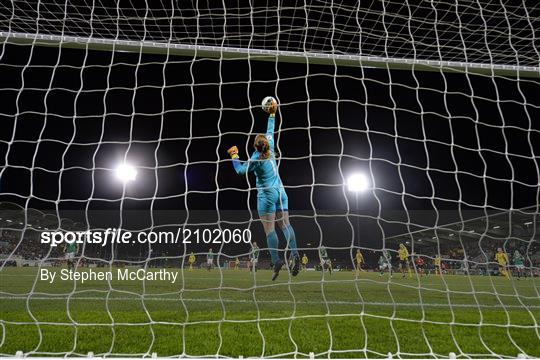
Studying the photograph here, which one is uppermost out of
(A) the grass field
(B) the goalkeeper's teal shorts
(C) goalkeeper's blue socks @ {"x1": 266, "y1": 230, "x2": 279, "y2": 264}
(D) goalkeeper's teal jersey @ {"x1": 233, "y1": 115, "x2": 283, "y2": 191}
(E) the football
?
(E) the football

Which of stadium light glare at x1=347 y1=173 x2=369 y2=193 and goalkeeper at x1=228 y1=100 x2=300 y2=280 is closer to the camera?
goalkeeper at x1=228 y1=100 x2=300 y2=280

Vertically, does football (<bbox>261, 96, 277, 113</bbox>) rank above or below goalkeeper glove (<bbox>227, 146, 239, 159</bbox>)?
above

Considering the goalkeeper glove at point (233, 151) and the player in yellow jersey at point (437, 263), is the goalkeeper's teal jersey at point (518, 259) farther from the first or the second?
the goalkeeper glove at point (233, 151)

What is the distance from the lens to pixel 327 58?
10.8 feet

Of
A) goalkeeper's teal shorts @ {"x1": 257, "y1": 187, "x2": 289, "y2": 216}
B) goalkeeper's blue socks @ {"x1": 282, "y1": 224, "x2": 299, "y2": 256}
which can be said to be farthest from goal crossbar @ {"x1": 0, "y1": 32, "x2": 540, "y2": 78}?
goalkeeper's blue socks @ {"x1": 282, "y1": 224, "x2": 299, "y2": 256}

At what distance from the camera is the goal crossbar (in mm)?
3037

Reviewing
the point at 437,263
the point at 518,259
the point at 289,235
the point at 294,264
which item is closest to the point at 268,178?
the point at 289,235

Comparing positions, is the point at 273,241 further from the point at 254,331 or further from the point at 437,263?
the point at 437,263

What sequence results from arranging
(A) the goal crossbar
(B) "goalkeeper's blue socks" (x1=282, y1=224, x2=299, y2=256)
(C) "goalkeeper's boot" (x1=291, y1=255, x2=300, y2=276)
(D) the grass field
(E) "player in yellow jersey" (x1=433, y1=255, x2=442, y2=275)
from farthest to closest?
(C) "goalkeeper's boot" (x1=291, y1=255, x2=300, y2=276), (B) "goalkeeper's blue socks" (x1=282, y1=224, x2=299, y2=256), (A) the goal crossbar, (E) "player in yellow jersey" (x1=433, y1=255, x2=442, y2=275), (D) the grass field

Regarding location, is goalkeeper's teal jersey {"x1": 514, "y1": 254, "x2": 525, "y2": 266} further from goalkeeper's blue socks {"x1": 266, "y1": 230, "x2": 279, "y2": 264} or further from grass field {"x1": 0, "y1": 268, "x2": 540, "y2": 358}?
goalkeeper's blue socks {"x1": 266, "y1": 230, "x2": 279, "y2": 264}

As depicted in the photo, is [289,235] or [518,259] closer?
[289,235]

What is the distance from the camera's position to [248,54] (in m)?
3.22

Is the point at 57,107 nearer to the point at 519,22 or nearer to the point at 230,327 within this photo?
the point at 230,327

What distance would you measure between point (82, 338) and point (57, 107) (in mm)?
12460
